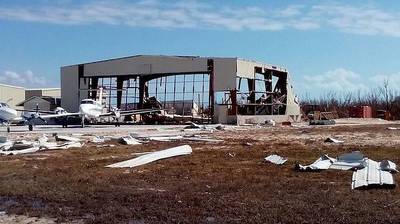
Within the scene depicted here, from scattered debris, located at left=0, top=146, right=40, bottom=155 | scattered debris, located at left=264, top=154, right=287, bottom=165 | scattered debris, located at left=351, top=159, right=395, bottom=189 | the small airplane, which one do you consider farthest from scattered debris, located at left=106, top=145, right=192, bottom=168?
the small airplane

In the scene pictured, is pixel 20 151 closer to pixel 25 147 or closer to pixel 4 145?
pixel 25 147

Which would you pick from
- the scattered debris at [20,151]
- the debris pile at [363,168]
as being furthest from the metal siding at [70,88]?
the debris pile at [363,168]

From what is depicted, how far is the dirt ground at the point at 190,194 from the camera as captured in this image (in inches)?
349

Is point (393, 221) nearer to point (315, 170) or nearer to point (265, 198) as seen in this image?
point (265, 198)

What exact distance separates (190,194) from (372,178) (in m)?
4.02

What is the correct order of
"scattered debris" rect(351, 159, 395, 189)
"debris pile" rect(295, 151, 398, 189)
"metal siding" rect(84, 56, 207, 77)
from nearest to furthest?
"scattered debris" rect(351, 159, 395, 189) < "debris pile" rect(295, 151, 398, 189) < "metal siding" rect(84, 56, 207, 77)

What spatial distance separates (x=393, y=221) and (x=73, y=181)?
25.8 feet

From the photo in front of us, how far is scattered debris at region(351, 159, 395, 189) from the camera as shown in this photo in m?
11.2

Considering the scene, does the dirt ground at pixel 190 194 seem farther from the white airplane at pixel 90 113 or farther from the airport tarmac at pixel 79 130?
the white airplane at pixel 90 113

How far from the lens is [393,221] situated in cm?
816

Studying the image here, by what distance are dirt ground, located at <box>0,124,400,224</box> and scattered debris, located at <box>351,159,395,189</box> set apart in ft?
0.89

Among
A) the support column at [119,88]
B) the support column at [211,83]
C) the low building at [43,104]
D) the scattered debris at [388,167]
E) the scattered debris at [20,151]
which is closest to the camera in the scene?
the scattered debris at [388,167]

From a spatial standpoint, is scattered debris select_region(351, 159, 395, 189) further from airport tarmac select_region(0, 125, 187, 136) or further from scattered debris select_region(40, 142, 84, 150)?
airport tarmac select_region(0, 125, 187, 136)

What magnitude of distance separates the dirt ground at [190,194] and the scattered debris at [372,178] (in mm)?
271
